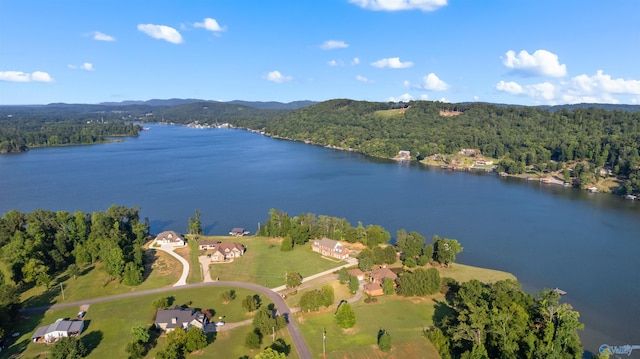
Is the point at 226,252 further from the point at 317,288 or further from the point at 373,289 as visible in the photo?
the point at 373,289

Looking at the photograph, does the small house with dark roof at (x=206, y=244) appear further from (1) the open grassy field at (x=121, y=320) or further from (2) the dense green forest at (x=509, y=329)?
(2) the dense green forest at (x=509, y=329)

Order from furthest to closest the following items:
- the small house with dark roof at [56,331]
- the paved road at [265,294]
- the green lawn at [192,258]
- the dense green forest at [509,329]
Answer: the green lawn at [192,258] → the small house with dark roof at [56,331] → the paved road at [265,294] → the dense green forest at [509,329]

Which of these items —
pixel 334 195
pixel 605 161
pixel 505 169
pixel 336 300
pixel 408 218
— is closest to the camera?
pixel 336 300

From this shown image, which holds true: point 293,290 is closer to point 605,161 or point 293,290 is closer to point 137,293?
point 137,293

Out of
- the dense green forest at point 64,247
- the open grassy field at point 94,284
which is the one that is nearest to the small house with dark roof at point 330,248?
the open grassy field at point 94,284

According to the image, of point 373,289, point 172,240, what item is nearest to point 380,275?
point 373,289

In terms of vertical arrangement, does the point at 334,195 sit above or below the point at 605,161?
below

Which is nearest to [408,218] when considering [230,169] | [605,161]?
[230,169]
